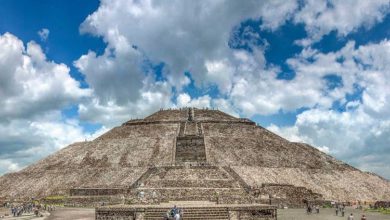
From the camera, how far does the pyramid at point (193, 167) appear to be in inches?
1667

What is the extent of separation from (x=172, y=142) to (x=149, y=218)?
3275cm

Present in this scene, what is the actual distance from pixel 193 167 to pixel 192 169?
55cm

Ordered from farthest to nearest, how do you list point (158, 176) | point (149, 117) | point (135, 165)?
point (149, 117) → point (135, 165) → point (158, 176)

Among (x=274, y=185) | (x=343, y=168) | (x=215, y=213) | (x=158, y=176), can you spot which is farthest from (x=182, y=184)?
(x=343, y=168)

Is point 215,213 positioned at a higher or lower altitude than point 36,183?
lower

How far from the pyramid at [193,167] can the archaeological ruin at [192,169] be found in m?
0.09

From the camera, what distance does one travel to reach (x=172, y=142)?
2258 inches

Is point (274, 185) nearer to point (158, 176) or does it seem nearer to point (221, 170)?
point (221, 170)

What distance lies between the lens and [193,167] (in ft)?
145

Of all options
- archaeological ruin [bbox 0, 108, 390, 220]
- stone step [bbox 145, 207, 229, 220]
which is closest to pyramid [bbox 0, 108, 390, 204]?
archaeological ruin [bbox 0, 108, 390, 220]

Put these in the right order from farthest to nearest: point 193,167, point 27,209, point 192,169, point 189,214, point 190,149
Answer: point 190,149, point 193,167, point 192,169, point 27,209, point 189,214

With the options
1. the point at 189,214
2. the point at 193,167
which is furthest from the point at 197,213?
the point at 193,167

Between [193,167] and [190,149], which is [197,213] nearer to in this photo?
[193,167]

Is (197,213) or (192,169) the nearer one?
(197,213)
